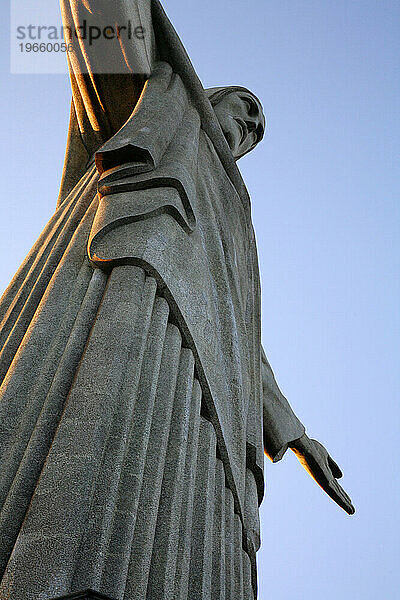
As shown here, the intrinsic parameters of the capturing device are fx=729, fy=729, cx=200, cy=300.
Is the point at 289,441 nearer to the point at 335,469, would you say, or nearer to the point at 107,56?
the point at 335,469

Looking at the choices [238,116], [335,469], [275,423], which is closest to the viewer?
[275,423]

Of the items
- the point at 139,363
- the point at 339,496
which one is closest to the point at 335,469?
the point at 339,496

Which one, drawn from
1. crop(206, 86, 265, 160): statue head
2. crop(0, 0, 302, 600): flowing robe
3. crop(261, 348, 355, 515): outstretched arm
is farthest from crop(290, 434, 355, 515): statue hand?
crop(206, 86, 265, 160): statue head

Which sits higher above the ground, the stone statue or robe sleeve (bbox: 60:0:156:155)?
robe sleeve (bbox: 60:0:156:155)

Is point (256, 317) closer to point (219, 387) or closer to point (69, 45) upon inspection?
point (219, 387)

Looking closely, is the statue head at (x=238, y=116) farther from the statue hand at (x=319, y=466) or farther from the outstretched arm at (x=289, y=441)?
the statue hand at (x=319, y=466)

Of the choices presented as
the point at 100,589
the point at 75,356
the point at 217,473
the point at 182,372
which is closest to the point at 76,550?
the point at 100,589

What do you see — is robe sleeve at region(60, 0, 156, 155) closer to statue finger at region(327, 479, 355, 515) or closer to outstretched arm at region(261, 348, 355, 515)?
outstretched arm at region(261, 348, 355, 515)
